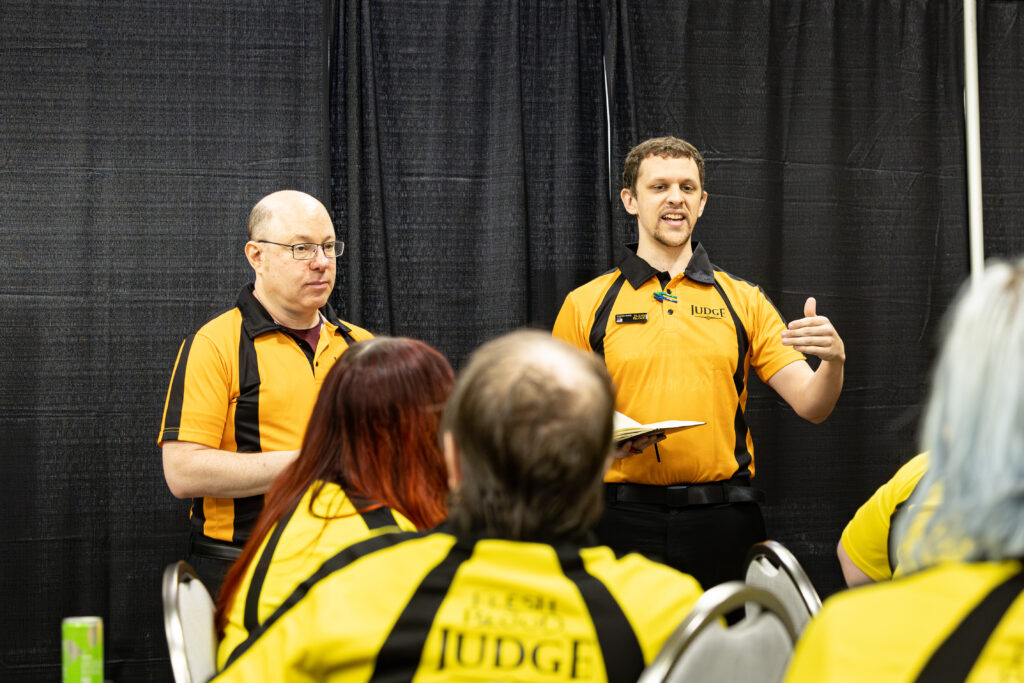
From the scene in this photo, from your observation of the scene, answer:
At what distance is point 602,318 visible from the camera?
273 centimetres

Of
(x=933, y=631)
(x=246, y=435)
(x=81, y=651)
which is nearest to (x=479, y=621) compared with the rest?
(x=933, y=631)

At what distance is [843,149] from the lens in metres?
3.40

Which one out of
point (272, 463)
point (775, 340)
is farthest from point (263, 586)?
point (775, 340)

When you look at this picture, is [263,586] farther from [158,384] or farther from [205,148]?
[205,148]

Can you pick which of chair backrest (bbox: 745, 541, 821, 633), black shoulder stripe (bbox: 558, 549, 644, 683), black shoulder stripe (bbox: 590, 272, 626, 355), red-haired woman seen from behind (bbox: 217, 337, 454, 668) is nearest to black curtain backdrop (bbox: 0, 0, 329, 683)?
black shoulder stripe (bbox: 590, 272, 626, 355)

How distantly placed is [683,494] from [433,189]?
1336 millimetres

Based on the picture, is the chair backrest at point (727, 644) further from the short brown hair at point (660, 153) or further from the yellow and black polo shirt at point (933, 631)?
the short brown hair at point (660, 153)

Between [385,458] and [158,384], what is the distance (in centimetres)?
184

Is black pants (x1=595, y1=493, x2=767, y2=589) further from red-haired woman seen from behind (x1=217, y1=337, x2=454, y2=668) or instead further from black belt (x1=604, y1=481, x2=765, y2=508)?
red-haired woman seen from behind (x1=217, y1=337, x2=454, y2=668)

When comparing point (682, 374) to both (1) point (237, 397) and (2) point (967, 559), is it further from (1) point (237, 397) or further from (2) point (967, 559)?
(2) point (967, 559)

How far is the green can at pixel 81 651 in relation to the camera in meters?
1.39

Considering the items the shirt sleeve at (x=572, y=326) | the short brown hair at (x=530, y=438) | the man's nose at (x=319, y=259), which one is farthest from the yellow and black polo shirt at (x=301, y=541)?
the shirt sleeve at (x=572, y=326)

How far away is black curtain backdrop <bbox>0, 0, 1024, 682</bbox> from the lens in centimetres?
295

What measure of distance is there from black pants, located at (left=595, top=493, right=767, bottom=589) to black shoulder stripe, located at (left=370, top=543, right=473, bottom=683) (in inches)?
64.4
